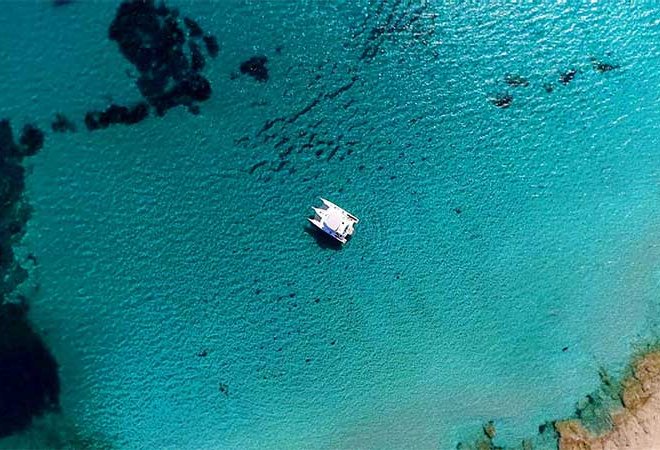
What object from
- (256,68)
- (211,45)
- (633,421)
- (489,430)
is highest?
(211,45)

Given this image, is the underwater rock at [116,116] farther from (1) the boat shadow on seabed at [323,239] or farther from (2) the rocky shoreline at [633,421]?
(2) the rocky shoreline at [633,421]

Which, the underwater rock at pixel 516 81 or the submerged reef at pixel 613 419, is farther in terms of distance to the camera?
the underwater rock at pixel 516 81

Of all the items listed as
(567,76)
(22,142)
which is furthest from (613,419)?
(22,142)

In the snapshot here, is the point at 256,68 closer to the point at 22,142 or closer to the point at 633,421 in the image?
the point at 22,142

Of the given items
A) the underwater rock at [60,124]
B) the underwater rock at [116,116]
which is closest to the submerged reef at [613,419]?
the underwater rock at [116,116]

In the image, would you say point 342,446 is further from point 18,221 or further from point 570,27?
point 570,27

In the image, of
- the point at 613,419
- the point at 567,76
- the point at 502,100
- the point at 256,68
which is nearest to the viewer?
the point at 613,419
